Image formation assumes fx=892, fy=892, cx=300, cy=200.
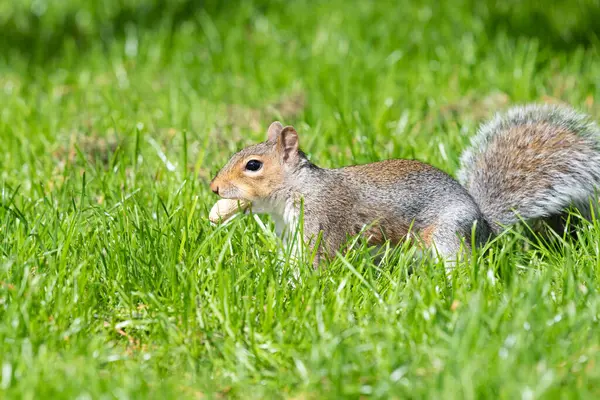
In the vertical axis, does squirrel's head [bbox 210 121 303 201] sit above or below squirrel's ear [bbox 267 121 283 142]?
below

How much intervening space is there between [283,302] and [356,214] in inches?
22.5

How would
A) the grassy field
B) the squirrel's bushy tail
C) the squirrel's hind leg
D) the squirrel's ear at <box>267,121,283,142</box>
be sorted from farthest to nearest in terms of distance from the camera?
the squirrel's ear at <box>267,121,283,142</box>
the squirrel's bushy tail
the squirrel's hind leg
the grassy field

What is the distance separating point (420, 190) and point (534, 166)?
380mm

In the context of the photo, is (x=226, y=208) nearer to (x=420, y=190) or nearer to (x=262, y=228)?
(x=262, y=228)

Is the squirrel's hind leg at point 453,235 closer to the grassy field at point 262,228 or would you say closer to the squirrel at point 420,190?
the squirrel at point 420,190

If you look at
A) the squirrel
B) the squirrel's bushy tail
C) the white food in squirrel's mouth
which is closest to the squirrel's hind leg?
the squirrel

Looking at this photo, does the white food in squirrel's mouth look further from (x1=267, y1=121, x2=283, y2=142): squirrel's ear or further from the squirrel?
(x1=267, y1=121, x2=283, y2=142): squirrel's ear

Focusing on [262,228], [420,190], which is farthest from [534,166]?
[262,228]

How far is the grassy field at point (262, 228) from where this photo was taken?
6.04 ft

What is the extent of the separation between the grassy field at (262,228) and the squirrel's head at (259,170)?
0.09 meters

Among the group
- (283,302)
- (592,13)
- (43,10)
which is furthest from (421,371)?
(43,10)

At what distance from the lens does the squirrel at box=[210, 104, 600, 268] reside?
8.73 feet

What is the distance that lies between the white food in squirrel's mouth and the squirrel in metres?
0.03

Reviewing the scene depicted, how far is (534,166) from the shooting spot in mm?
2783
